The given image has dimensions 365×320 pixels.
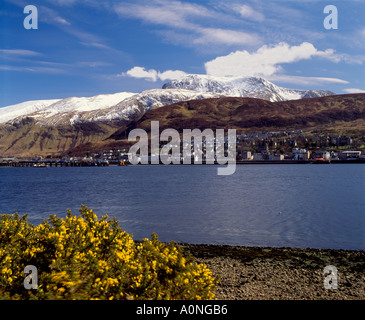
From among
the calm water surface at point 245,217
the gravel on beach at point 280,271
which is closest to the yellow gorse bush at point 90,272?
the gravel on beach at point 280,271

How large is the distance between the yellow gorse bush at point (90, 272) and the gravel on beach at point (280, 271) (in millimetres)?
7287

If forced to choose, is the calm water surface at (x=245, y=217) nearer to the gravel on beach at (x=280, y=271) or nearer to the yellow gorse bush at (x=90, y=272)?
the gravel on beach at (x=280, y=271)

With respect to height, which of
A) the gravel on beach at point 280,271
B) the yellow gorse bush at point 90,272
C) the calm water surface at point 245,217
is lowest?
the calm water surface at point 245,217

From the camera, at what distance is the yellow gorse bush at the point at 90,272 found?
212 inches

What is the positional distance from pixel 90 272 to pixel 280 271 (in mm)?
13103

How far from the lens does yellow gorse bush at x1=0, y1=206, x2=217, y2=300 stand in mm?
5387

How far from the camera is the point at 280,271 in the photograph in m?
16.9

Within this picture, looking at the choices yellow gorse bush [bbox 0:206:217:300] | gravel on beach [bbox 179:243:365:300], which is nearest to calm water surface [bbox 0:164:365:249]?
gravel on beach [bbox 179:243:365:300]

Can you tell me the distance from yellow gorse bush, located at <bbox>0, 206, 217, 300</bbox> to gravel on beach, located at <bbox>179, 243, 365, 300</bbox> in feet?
23.9

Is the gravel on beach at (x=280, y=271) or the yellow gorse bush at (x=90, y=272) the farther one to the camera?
the gravel on beach at (x=280, y=271)

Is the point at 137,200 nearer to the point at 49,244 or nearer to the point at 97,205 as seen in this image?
the point at 97,205
